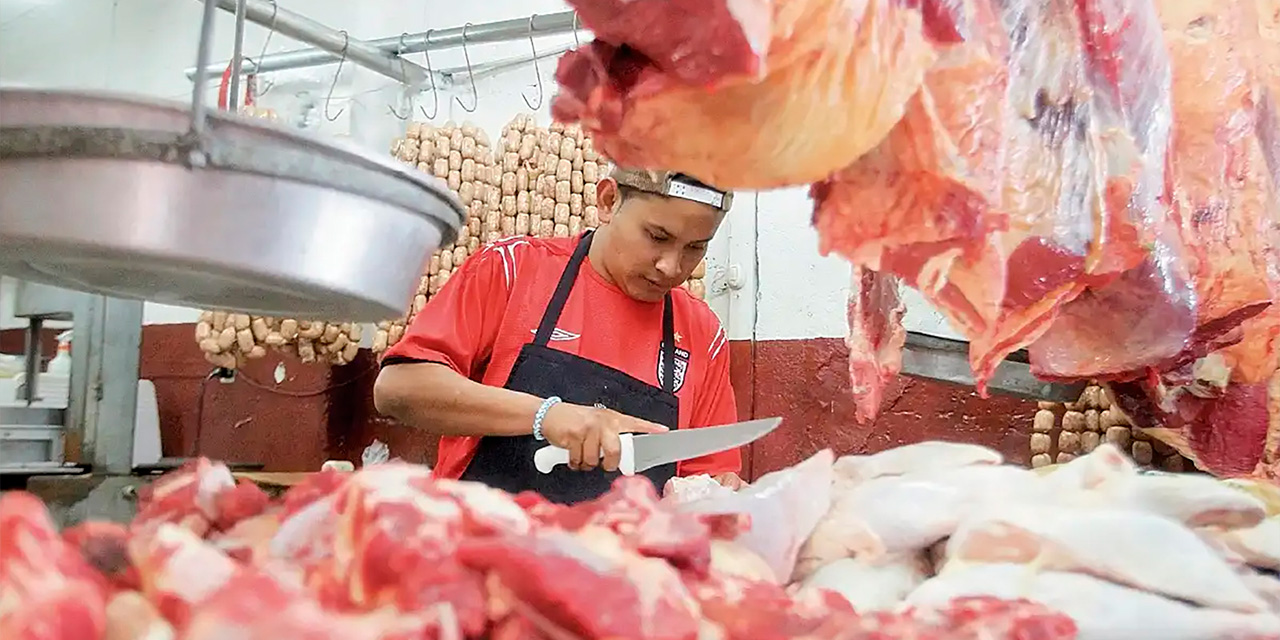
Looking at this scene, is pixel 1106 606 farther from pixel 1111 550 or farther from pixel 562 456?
pixel 562 456

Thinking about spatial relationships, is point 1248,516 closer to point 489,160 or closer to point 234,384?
point 489,160

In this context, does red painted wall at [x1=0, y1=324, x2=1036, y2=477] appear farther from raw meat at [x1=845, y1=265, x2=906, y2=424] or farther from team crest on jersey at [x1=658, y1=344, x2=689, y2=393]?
raw meat at [x1=845, y1=265, x2=906, y2=424]

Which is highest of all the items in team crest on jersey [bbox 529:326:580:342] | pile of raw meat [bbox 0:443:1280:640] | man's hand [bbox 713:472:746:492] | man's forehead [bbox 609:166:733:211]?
man's forehead [bbox 609:166:733:211]

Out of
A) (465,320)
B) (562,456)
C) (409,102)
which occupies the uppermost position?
(409,102)

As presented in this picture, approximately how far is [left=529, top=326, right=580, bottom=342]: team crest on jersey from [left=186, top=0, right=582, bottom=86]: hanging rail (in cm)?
104

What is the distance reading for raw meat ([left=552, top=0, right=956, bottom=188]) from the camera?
96cm

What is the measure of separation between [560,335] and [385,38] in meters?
2.13

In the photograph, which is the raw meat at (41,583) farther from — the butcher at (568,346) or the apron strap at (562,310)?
the apron strap at (562,310)

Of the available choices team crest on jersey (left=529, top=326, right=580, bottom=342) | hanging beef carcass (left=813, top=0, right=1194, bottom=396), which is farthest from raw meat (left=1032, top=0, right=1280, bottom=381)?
team crest on jersey (left=529, top=326, right=580, bottom=342)

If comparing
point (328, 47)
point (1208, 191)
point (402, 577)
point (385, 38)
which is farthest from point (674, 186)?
A: point (385, 38)

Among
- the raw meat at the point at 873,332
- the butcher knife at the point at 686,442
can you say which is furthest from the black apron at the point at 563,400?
the raw meat at the point at 873,332

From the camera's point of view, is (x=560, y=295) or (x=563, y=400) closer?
(x=563, y=400)

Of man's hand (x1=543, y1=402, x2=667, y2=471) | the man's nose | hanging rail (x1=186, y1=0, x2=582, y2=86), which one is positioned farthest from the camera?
hanging rail (x1=186, y1=0, x2=582, y2=86)

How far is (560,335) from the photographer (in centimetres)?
264
